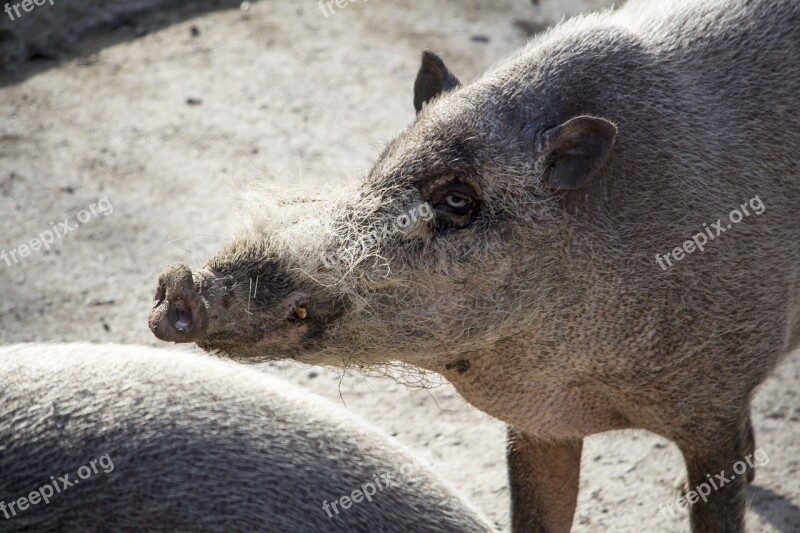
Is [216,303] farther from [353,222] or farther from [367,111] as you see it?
[367,111]

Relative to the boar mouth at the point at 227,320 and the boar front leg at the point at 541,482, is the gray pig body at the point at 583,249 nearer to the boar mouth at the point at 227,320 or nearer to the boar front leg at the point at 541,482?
the boar mouth at the point at 227,320

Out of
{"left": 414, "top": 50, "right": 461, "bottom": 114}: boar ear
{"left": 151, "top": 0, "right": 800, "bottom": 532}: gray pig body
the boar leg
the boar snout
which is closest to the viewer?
the boar snout

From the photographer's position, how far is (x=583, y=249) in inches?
129

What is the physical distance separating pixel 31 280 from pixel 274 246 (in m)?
3.17

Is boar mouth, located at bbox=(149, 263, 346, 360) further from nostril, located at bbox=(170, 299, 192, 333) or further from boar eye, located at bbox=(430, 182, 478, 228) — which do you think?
boar eye, located at bbox=(430, 182, 478, 228)

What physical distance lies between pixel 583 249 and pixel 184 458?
139cm

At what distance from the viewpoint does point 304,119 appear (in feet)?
24.0

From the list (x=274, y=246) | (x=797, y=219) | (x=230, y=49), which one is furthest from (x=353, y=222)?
(x=230, y=49)

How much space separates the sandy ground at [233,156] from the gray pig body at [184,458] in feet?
2.78

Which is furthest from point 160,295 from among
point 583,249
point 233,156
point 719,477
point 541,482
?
point 233,156

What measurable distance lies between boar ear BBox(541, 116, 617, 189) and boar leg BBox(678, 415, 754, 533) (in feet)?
3.34

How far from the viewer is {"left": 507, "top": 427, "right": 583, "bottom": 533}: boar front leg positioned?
3959mm

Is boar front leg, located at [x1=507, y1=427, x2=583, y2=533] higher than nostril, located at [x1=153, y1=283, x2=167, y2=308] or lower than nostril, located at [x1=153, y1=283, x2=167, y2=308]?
lower

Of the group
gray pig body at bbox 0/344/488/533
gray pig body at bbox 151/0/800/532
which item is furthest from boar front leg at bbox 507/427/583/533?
gray pig body at bbox 0/344/488/533
